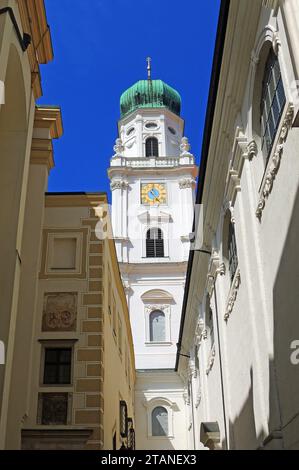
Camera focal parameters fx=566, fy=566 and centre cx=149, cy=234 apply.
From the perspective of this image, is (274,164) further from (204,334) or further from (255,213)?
(204,334)

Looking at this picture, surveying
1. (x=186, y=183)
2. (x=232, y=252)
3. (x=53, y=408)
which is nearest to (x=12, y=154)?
(x=232, y=252)

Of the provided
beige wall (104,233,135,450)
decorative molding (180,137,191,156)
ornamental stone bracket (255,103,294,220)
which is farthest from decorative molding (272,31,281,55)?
decorative molding (180,137,191,156)

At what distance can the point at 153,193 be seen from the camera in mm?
41469

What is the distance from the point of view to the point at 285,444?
8.72 metres

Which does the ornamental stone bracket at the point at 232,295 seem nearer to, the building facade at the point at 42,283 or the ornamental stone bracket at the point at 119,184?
the building facade at the point at 42,283

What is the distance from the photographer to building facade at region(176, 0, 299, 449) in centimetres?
818

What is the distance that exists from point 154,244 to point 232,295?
2676 centimetres

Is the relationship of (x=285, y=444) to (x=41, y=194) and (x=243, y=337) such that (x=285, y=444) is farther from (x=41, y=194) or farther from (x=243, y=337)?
(x=41, y=194)

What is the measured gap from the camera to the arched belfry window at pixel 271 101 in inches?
355

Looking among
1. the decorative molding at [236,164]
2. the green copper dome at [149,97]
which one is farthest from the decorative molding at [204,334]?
the green copper dome at [149,97]

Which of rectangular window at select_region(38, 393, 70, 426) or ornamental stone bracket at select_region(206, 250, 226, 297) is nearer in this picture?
rectangular window at select_region(38, 393, 70, 426)

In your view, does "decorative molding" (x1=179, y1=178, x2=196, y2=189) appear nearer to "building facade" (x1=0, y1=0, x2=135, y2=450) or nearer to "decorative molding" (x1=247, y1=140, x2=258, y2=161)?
"building facade" (x1=0, y1=0, x2=135, y2=450)

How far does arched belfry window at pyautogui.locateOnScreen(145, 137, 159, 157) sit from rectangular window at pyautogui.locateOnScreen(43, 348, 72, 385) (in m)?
33.3

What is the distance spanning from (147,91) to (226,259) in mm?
38261
